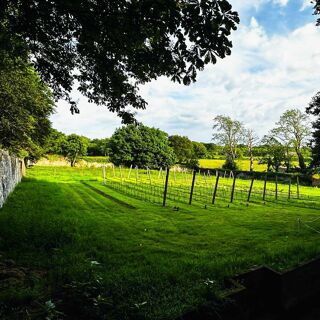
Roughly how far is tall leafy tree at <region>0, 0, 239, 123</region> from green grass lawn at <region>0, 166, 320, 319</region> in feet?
12.1

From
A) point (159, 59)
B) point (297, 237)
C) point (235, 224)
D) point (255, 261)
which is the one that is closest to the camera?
point (159, 59)

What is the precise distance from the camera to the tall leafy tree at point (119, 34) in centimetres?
384

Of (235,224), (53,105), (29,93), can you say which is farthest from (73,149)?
(235,224)

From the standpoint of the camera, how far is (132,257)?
23.3 feet

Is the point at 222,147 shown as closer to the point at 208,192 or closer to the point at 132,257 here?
the point at 208,192

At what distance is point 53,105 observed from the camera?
91.4 ft

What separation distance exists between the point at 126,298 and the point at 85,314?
3.07 feet

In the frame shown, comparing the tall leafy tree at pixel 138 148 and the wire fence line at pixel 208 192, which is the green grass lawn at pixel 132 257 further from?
the tall leafy tree at pixel 138 148

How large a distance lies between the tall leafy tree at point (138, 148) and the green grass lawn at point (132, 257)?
5506 cm

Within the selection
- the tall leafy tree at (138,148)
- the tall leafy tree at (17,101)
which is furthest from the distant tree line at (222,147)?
the tall leafy tree at (17,101)

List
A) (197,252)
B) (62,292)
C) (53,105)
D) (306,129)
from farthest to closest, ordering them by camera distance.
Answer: (306,129)
(53,105)
(197,252)
(62,292)

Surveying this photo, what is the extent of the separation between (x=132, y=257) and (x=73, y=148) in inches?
2936

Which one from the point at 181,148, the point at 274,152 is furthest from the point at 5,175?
the point at 181,148

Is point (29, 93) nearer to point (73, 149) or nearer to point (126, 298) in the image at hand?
point (126, 298)
